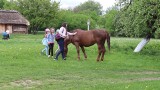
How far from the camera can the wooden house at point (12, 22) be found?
6351 cm

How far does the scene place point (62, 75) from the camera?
14484 mm

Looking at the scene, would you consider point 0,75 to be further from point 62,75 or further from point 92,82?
point 92,82

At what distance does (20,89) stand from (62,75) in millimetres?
3701

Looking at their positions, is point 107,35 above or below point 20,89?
above

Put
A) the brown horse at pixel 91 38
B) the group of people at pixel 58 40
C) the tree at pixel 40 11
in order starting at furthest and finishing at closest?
the tree at pixel 40 11, the brown horse at pixel 91 38, the group of people at pixel 58 40

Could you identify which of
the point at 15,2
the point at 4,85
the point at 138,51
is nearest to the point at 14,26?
the point at 15,2

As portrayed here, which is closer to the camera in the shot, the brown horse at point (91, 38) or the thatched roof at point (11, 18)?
the brown horse at point (91, 38)

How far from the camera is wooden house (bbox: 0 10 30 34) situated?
63509 millimetres

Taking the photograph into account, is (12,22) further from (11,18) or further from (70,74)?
(70,74)

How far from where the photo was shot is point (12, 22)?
63.7 m

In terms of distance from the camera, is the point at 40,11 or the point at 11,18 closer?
the point at 11,18

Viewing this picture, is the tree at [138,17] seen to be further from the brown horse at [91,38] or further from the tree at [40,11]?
the tree at [40,11]

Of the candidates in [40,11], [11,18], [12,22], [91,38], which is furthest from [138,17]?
[40,11]

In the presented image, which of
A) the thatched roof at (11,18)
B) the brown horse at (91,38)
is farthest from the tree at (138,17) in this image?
the thatched roof at (11,18)
